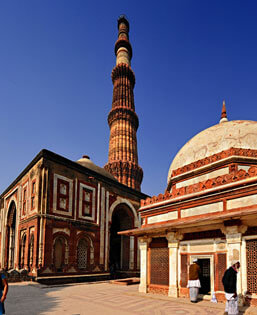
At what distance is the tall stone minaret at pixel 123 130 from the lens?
39125mm

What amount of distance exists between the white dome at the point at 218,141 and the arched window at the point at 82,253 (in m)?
9.48

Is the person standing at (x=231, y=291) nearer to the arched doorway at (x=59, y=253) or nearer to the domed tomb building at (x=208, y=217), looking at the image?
the domed tomb building at (x=208, y=217)

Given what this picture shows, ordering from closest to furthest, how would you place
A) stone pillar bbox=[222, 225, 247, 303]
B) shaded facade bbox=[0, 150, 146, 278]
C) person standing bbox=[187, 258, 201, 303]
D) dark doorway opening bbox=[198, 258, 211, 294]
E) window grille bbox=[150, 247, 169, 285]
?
stone pillar bbox=[222, 225, 247, 303] < person standing bbox=[187, 258, 201, 303] < dark doorway opening bbox=[198, 258, 211, 294] < window grille bbox=[150, 247, 169, 285] < shaded facade bbox=[0, 150, 146, 278]

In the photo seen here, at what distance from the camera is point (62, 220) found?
1789 centimetres

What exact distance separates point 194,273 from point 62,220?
10.7 metres

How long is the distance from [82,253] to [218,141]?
12384 mm

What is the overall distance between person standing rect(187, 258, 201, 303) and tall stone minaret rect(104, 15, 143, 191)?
28815 mm

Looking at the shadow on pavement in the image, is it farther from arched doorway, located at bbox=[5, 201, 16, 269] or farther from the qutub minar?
arched doorway, located at bbox=[5, 201, 16, 269]

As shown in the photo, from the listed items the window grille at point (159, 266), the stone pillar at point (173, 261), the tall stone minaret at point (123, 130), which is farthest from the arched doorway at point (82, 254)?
the tall stone minaret at point (123, 130)

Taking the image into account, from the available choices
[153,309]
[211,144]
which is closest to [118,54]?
[211,144]

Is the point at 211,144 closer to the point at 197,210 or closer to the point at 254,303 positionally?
the point at 197,210

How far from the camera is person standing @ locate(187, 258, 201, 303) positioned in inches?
362

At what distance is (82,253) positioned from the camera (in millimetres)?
19297

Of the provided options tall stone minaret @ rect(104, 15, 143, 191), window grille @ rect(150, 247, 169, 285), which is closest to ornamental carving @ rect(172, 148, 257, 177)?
window grille @ rect(150, 247, 169, 285)
